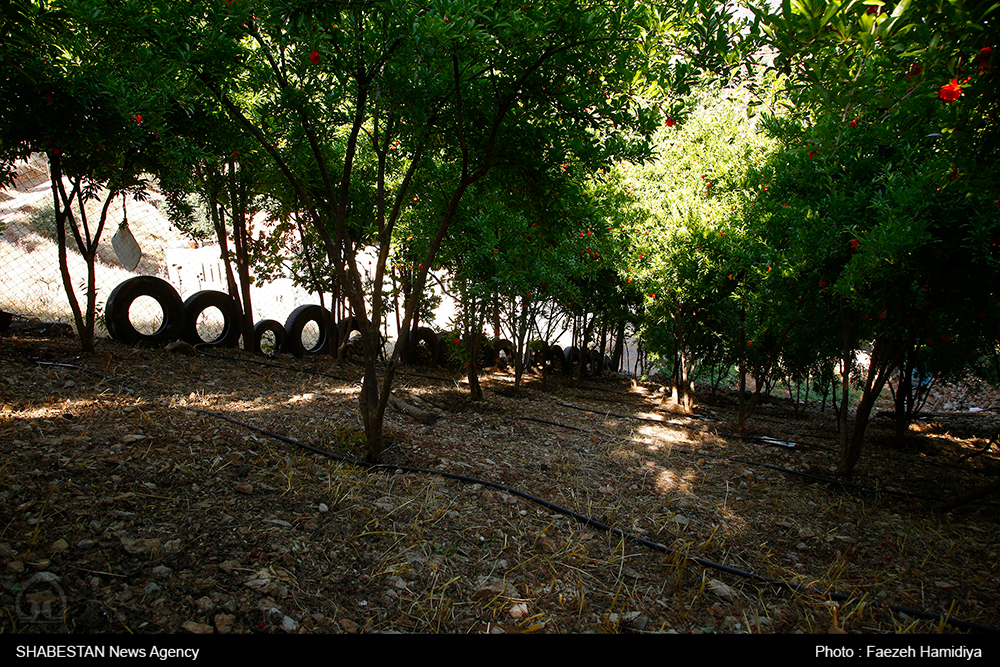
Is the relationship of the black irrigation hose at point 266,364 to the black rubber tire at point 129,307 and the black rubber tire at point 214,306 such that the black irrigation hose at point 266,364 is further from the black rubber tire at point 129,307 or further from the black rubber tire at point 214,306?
the black rubber tire at point 129,307

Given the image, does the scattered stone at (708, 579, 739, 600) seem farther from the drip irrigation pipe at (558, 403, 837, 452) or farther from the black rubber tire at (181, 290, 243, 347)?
the black rubber tire at (181, 290, 243, 347)

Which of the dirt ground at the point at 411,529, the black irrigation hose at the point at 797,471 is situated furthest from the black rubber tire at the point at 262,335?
the black irrigation hose at the point at 797,471

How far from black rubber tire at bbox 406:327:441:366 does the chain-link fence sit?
2455mm

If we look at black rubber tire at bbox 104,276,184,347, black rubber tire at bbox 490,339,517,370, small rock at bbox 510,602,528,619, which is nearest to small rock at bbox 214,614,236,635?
small rock at bbox 510,602,528,619

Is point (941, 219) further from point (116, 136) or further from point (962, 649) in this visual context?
point (116, 136)

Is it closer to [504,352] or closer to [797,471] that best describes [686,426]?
[797,471]

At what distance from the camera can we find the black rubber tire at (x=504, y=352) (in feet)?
31.7

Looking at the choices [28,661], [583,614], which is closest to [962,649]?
[583,614]

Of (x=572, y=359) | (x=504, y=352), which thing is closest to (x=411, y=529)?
(x=504, y=352)

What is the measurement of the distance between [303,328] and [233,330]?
40.8 inches

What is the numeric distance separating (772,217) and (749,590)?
3553mm

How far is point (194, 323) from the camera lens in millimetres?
6484

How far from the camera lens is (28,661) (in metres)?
1.43

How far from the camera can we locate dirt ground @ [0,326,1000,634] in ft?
6.24
